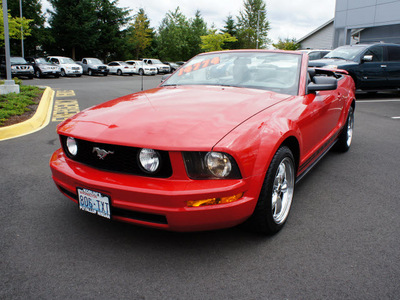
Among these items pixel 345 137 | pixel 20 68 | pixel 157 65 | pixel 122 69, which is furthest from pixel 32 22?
pixel 345 137

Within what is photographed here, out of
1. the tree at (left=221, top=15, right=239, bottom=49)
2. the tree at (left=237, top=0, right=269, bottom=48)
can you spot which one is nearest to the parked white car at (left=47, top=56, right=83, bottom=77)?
the tree at (left=221, top=15, right=239, bottom=49)

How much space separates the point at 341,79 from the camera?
16.3 ft

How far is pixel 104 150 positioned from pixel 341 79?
383 centimetres

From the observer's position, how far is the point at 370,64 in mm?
11156

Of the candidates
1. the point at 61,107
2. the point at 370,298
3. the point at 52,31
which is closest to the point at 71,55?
the point at 52,31

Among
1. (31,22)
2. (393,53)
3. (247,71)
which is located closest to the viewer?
(247,71)

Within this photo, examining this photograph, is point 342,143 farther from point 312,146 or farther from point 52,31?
point 52,31

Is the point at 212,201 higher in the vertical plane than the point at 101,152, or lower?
lower

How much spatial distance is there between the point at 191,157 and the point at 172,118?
1.42ft

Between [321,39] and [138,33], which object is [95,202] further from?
[138,33]

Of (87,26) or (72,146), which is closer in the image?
(72,146)

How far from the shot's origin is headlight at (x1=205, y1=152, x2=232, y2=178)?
2199 mm

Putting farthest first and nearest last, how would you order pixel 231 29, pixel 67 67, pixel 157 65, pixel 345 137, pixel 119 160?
pixel 231 29
pixel 157 65
pixel 67 67
pixel 345 137
pixel 119 160

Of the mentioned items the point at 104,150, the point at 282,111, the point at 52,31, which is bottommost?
the point at 104,150
